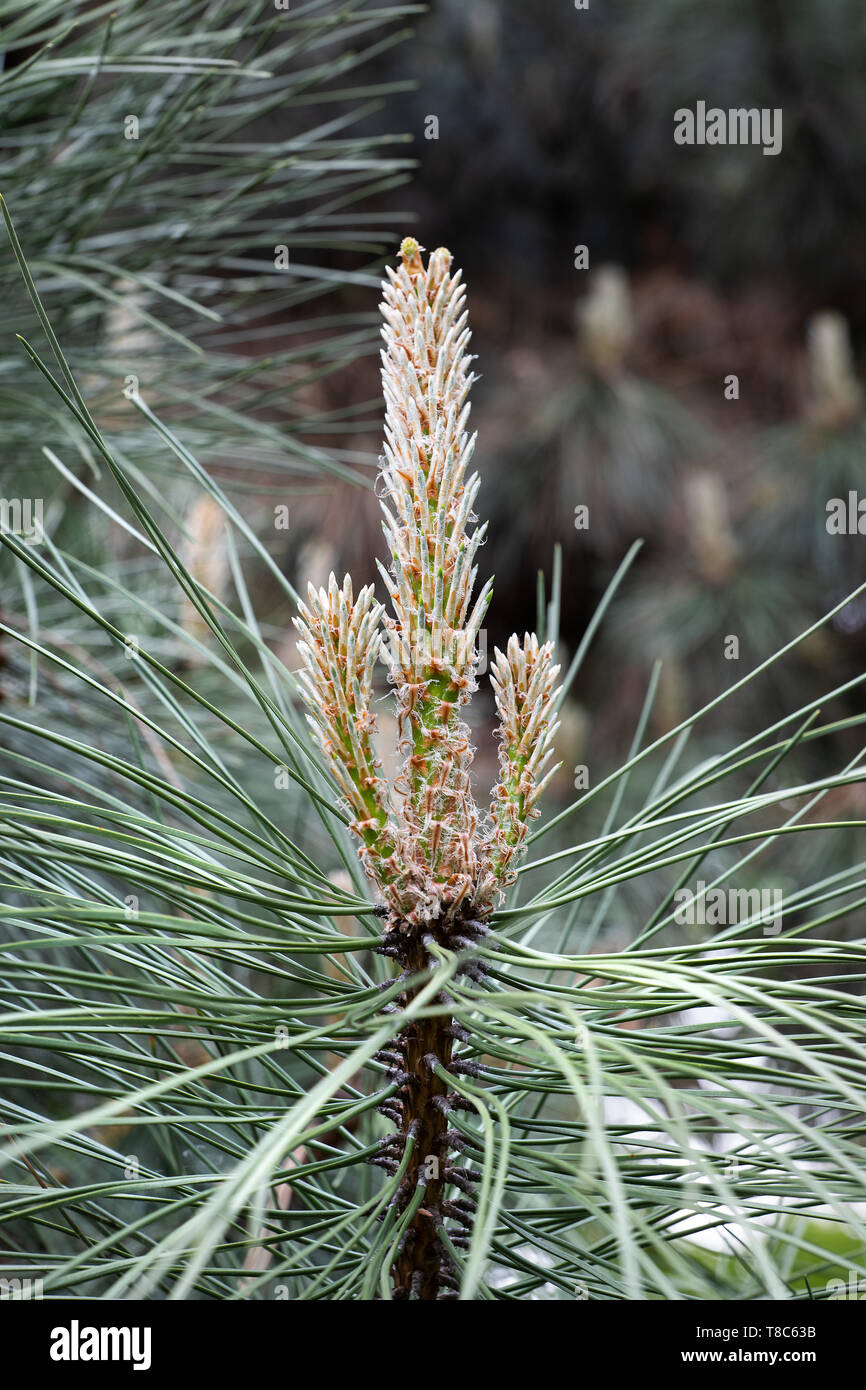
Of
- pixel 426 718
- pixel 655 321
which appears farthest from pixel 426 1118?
pixel 655 321

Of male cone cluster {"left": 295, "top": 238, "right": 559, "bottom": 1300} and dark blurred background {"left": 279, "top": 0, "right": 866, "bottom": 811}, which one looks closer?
male cone cluster {"left": 295, "top": 238, "right": 559, "bottom": 1300}

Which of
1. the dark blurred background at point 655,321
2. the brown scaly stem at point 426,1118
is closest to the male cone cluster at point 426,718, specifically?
the brown scaly stem at point 426,1118

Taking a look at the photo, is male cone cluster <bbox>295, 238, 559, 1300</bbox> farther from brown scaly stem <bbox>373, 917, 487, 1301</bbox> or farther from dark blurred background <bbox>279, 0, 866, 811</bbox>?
dark blurred background <bbox>279, 0, 866, 811</bbox>

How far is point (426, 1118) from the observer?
0.30m

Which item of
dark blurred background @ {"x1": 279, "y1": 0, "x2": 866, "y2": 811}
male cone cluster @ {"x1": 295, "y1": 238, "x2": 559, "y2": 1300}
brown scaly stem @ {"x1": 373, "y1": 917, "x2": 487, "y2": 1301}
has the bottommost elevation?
brown scaly stem @ {"x1": 373, "y1": 917, "x2": 487, "y2": 1301}

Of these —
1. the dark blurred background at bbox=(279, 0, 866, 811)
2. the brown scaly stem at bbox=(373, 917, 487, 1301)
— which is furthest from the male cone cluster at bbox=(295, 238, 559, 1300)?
the dark blurred background at bbox=(279, 0, 866, 811)

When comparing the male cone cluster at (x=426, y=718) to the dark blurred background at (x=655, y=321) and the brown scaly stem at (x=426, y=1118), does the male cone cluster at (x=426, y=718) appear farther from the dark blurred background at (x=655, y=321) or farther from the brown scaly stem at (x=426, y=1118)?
the dark blurred background at (x=655, y=321)

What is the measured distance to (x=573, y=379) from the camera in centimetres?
184

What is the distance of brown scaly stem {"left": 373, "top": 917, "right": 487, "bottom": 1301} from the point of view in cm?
30

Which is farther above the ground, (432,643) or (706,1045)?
(432,643)
